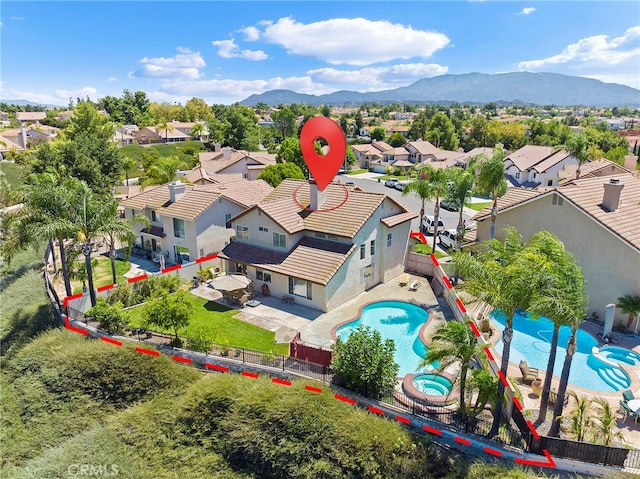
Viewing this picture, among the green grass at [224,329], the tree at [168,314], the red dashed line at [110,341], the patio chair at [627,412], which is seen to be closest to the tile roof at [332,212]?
the green grass at [224,329]

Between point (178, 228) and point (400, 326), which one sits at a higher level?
point (178, 228)

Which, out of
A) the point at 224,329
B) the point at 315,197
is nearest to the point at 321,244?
the point at 315,197

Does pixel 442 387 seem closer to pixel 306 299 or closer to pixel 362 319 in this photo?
pixel 362 319

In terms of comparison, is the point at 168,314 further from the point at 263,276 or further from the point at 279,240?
the point at 279,240

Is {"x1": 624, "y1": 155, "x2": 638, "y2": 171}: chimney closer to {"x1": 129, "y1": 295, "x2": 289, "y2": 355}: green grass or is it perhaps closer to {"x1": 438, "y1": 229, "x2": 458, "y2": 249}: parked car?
{"x1": 438, "y1": 229, "x2": 458, "y2": 249}: parked car

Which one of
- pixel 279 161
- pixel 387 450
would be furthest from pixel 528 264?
pixel 279 161

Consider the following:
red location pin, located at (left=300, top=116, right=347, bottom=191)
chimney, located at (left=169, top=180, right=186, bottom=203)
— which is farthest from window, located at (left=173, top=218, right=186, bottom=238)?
red location pin, located at (left=300, top=116, right=347, bottom=191)
